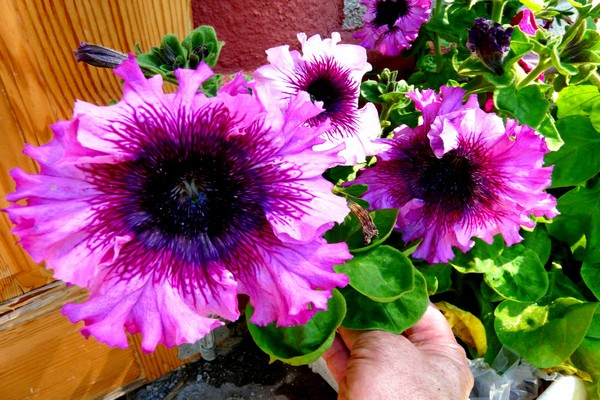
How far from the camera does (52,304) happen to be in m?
0.84

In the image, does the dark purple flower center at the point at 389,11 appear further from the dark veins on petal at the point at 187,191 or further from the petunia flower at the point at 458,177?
the dark veins on petal at the point at 187,191

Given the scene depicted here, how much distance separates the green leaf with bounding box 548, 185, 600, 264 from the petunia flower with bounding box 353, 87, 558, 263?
7.0 inches

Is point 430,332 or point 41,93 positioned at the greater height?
point 41,93

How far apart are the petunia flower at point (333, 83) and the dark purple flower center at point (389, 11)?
286 millimetres

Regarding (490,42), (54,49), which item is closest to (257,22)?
(54,49)

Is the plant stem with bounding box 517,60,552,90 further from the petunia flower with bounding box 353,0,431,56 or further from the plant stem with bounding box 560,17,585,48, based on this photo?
the petunia flower with bounding box 353,0,431,56

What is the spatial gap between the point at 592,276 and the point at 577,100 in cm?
26

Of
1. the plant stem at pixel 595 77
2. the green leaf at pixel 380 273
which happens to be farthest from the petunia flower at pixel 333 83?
the plant stem at pixel 595 77

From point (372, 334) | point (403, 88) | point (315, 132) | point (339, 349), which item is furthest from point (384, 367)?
point (403, 88)

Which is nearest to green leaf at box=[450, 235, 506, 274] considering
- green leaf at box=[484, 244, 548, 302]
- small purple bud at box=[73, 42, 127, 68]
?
green leaf at box=[484, 244, 548, 302]

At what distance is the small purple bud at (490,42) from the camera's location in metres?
0.49

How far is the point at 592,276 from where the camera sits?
0.69 m

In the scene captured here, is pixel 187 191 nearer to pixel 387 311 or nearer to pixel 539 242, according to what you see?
pixel 387 311

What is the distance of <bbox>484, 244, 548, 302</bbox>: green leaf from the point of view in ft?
2.09
